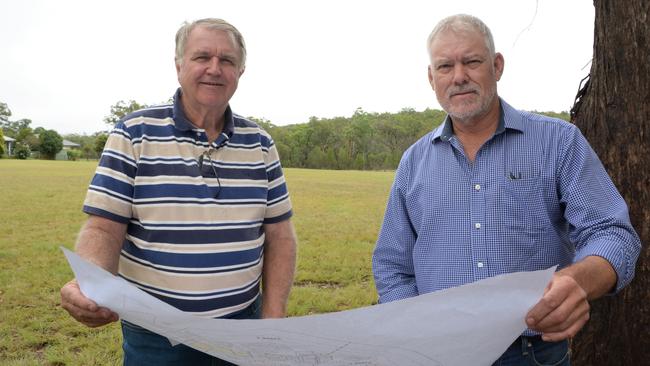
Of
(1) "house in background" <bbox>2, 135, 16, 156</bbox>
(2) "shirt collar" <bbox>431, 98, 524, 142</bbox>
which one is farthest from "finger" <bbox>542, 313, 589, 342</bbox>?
(1) "house in background" <bbox>2, 135, 16, 156</bbox>

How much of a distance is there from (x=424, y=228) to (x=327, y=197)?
1995 centimetres

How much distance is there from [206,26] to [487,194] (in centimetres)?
136

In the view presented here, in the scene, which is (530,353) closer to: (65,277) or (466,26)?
(466,26)

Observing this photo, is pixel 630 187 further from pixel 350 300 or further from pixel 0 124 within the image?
pixel 0 124

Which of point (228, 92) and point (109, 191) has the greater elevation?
point (228, 92)

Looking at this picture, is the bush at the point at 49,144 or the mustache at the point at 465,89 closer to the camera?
the mustache at the point at 465,89

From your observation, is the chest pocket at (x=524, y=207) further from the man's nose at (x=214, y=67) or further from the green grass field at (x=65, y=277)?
the green grass field at (x=65, y=277)

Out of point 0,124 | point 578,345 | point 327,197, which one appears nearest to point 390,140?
point 327,197

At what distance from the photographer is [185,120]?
2.23 m

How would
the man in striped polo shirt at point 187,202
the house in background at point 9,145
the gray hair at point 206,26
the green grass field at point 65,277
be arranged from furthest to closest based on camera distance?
the house in background at point 9,145
the green grass field at point 65,277
the gray hair at point 206,26
the man in striped polo shirt at point 187,202

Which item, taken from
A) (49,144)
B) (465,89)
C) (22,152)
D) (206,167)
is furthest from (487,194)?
(49,144)

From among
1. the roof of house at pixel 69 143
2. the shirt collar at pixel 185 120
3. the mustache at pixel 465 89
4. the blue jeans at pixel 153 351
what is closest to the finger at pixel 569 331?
the mustache at pixel 465 89

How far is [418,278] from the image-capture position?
7.29ft

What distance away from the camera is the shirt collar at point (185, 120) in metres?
2.22
